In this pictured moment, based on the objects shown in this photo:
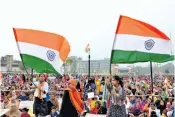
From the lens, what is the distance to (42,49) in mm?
13547

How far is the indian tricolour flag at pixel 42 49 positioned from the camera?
42.3 feet

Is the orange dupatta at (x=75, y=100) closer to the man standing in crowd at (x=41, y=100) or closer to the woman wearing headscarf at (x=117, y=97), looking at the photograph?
the woman wearing headscarf at (x=117, y=97)

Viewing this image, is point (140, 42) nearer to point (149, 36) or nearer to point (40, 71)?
point (149, 36)

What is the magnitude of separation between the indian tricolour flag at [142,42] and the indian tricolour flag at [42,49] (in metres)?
2.48

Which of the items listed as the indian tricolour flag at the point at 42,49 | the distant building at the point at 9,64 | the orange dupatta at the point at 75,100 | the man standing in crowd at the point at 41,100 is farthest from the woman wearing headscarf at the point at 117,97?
the distant building at the point at 9,64

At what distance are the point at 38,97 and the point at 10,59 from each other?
9031cm

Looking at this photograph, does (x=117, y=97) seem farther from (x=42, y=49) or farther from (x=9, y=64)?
(x=9, y=64)

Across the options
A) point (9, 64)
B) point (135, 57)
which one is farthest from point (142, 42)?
point (9, 64)

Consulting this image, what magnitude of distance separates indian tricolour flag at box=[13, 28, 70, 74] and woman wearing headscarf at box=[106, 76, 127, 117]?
13.5ft

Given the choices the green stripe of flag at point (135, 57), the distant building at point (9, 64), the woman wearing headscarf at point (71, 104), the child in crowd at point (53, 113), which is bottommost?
the child in crowd at point (53, 113)

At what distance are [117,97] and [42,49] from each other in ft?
17.4

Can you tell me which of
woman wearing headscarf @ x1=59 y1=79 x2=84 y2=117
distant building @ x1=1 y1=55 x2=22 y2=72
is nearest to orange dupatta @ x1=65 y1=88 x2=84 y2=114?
woman wearing headscarf @ x1=59 y1=79 x2=84 y2=117

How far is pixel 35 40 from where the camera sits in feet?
44.6

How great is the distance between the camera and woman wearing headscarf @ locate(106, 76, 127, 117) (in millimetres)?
8789
